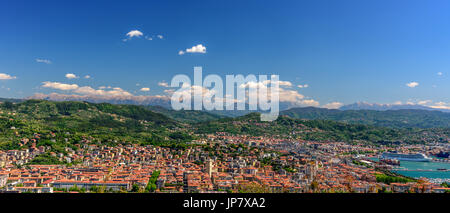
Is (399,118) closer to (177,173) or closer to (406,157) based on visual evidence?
(406,157)

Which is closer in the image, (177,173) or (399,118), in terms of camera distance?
(177,173)

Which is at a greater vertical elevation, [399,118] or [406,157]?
[399,118]

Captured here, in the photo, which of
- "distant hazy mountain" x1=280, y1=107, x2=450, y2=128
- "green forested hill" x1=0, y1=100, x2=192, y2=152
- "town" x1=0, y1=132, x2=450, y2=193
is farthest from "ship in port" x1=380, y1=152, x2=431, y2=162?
"distant hazy mountain" x1=280, y1=107, x2=450, y2=128

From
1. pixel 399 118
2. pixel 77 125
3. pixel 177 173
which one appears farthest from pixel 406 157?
pixel 399 118

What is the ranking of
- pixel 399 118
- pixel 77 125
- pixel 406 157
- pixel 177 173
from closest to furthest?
1. pixel 177 173
2. pixel 406 157
3. pixel 77 125
4. pixel 399 118

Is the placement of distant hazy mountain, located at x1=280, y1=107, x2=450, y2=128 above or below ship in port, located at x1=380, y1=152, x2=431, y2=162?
above

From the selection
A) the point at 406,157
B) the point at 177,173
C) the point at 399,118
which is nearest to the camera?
the point at 177,173

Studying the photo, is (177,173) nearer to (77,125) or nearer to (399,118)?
(77,125)

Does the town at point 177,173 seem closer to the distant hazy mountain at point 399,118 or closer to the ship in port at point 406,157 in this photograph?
the ship in port at point 406,157

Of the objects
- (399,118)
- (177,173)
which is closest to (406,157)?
(177,173)

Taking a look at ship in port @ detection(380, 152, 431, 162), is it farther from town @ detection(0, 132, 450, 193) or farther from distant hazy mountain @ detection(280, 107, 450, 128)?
distant hazy mountain @ detection(280, 107, 450, 128)

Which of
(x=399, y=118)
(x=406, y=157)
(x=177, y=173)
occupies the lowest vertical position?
(x=406, y=157)
